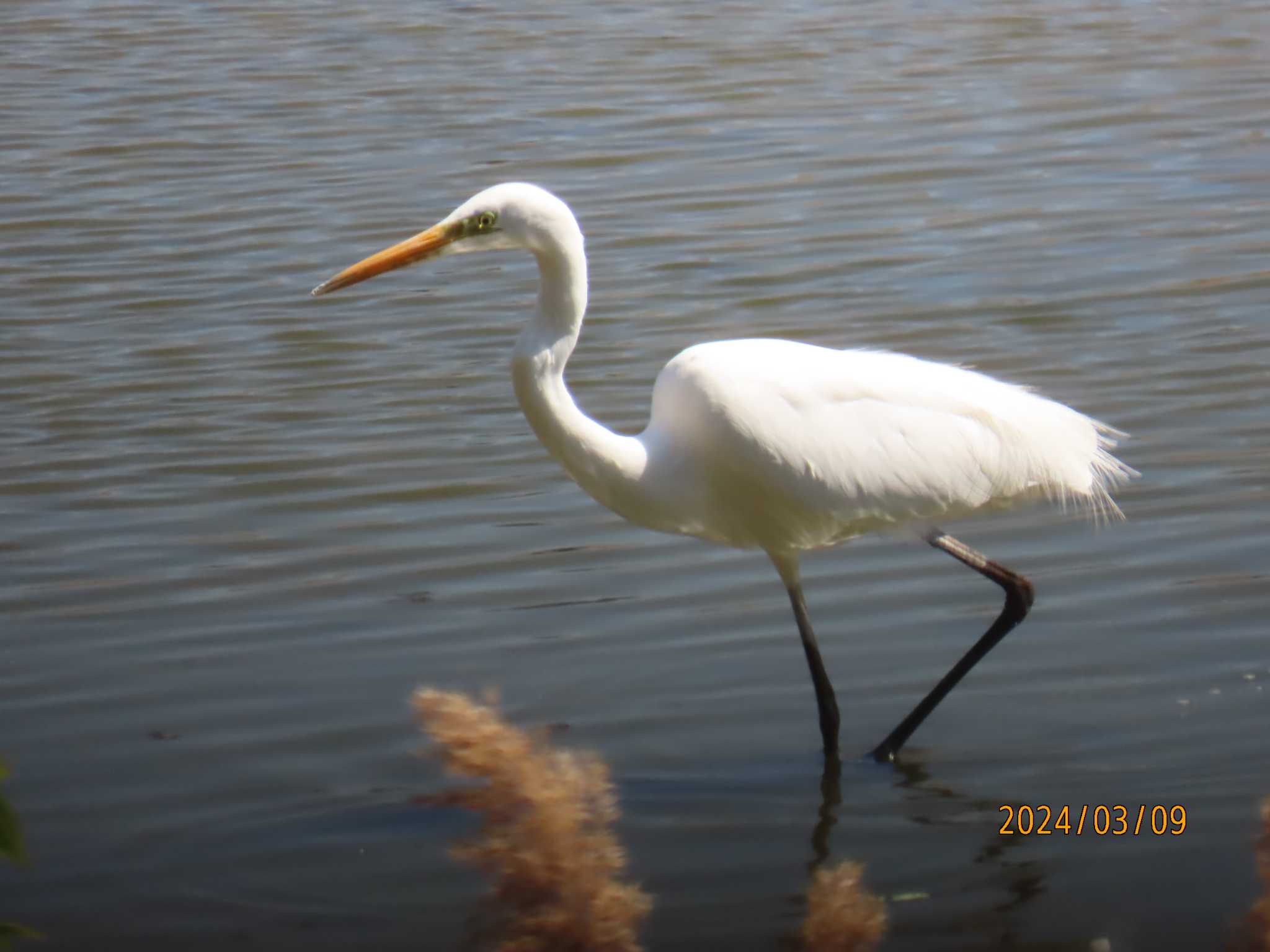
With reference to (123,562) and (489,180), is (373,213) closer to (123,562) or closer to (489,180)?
(489,180)

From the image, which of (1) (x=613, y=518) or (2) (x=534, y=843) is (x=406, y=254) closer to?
(1) (x=613, y=518)

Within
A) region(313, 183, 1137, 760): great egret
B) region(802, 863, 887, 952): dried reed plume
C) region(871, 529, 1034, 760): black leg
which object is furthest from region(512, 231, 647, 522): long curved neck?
region(802, 863, 887, 952): dried reed plume

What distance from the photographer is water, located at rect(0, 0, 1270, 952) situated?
11.8 ft

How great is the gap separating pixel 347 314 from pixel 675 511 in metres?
3.40

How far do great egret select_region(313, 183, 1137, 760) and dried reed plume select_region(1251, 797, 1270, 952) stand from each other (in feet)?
5.29

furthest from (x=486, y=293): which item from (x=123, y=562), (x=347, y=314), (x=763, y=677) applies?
(x=763, y=677)

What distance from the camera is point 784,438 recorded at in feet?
12.7

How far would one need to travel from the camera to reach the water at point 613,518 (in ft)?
11.8

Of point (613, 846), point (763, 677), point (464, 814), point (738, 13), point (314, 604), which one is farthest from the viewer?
point (738, 13)

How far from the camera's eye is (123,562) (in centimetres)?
491

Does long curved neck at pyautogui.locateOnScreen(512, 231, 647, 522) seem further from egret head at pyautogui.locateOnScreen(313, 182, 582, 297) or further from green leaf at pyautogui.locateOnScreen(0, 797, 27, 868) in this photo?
green leaf at pyautogui.locateOnScreen(0, 797, 27, 868)

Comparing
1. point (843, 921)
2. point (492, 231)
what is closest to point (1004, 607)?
point (492, 231)

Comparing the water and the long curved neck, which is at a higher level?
the long curved neck

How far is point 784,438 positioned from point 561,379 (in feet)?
1.58
